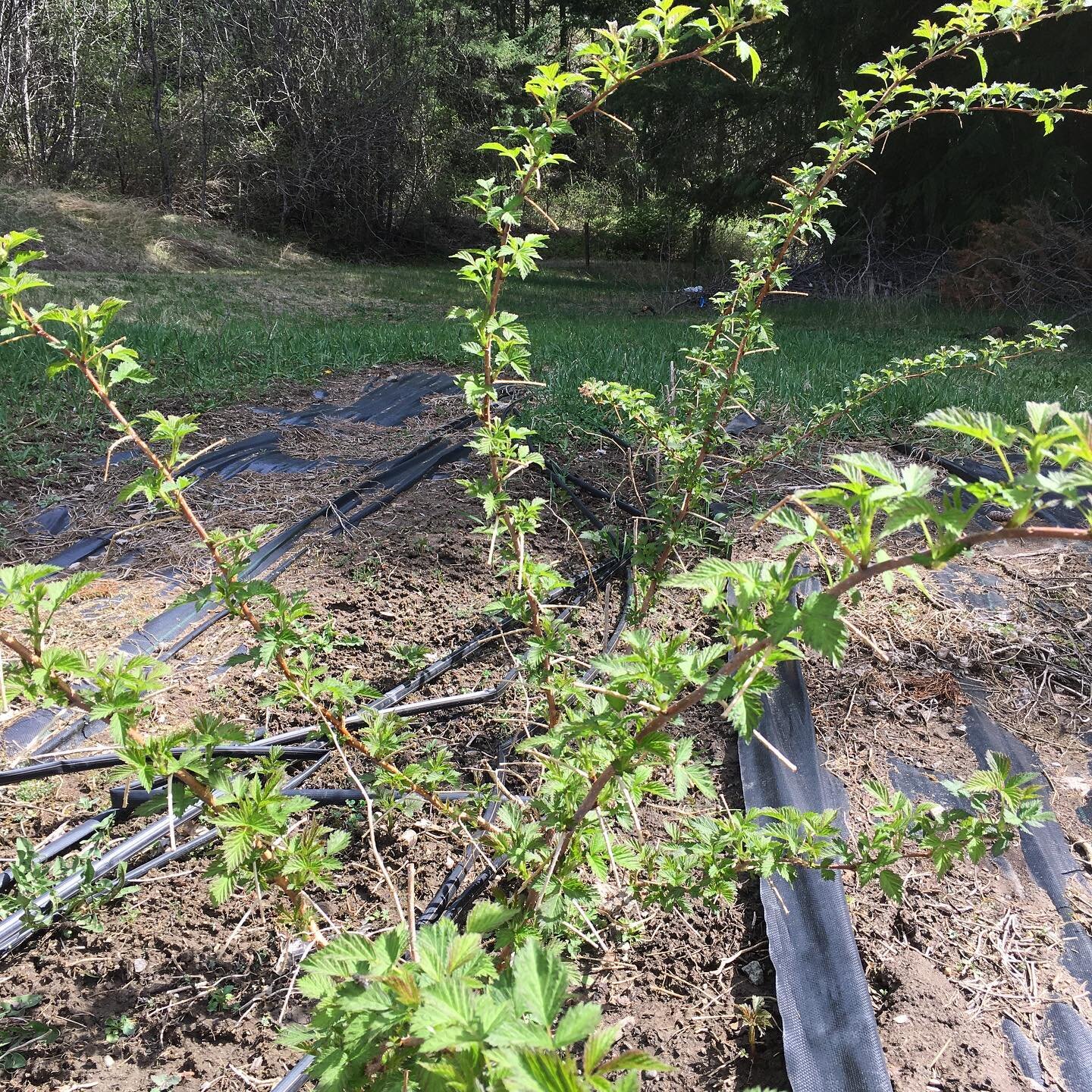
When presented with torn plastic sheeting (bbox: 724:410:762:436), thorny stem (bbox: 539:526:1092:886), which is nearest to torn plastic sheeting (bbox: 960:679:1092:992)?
thorny stem (bbox: 539:526:1092:886)

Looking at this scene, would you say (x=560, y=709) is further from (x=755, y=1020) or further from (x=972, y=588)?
(x=972, y=588)

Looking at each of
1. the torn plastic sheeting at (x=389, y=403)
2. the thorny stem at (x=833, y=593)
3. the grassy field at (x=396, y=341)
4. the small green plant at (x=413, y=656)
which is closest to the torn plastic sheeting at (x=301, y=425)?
Result: the torn plastic sheeting at (x=389, y=403)

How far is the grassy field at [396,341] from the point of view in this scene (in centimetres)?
419

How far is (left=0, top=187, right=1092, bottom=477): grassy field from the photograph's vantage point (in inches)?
165

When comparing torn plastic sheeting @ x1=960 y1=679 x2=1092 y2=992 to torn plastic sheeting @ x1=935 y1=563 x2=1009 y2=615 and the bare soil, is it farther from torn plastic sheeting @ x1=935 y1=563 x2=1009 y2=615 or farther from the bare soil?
torn plastic sheeting @ x1=935 y1=563 x2=1009 y2=615

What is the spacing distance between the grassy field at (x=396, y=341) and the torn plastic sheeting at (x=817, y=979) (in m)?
2.36

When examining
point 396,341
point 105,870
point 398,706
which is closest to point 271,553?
point 398,706

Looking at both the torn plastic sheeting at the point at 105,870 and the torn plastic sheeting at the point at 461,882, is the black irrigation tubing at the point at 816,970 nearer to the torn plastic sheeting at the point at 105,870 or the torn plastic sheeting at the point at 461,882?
the torn plastic sheeting at the point at 461,882

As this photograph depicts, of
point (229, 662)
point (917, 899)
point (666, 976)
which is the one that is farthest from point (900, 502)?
point (917, 899)

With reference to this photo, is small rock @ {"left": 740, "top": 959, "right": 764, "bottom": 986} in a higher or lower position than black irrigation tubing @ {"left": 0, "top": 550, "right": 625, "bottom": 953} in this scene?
lower

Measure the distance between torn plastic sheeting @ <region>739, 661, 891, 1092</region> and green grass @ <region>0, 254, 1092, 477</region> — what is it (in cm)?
233

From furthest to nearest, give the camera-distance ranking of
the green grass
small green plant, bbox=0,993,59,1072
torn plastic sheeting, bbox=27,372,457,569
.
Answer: the green grass, torn plastic sheeting, bbox=27,372,457,569, small green plant, bbox=0,993,59,1072

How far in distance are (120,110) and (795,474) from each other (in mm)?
15572

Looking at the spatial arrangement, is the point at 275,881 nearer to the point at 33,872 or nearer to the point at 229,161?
the point at 33,872
